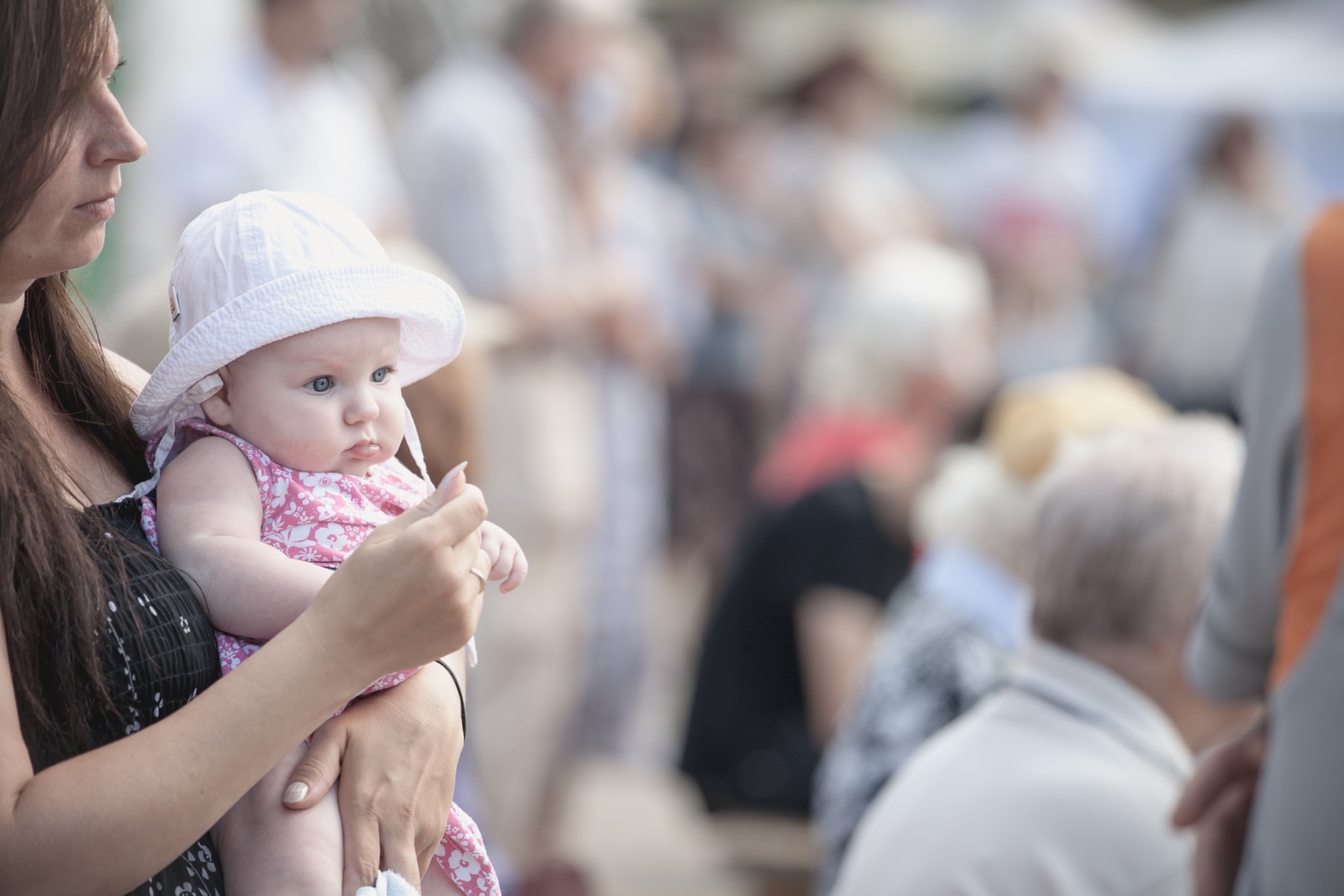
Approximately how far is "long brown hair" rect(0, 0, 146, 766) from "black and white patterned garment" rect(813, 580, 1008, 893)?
73.8 inches

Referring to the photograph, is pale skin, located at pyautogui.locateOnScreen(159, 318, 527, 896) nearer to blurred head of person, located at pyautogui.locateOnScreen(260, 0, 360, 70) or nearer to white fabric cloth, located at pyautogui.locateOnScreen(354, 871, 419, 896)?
white fabric cloth, located at pyautogui.locateOnScreen(354, 871, 419, 896)

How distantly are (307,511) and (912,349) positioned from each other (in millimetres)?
3285

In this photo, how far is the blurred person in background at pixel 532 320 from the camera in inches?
167

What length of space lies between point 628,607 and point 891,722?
2194 millimetres

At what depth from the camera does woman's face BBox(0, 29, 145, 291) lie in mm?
1306

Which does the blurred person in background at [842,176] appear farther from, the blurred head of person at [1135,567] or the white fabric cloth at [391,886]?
the white fabric cloth at [391,886]

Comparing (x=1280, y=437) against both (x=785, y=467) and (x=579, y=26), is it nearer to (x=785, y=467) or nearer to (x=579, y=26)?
(x=785, y=467)

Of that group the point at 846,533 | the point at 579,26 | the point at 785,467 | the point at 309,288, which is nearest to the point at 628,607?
the point at 785,467

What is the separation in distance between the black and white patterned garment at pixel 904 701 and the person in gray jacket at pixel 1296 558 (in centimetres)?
94

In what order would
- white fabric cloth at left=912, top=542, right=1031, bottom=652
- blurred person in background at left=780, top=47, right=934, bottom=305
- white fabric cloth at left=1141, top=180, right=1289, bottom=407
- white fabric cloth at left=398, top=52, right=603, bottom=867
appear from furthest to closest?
blurred person in background at left=780, top=47, right=934, bottom=305 < white fabric cloth at left=1141, top=180, right=1289, bottom=407 < white fabric cloth at left=398, top=52, right=603, bottom=867 < white fabric cloth at left=912, top=542, right=1031, bottom=652

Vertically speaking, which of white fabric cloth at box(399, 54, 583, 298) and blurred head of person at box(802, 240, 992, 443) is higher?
white fabric cloth at box(399, 54, 583, 298)

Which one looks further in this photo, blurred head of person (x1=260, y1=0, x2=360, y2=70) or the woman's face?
blurred head of person (x1=260, y1=0, x2=360, y2=70)

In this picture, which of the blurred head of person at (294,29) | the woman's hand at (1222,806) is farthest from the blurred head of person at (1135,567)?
the blurred head of person at (294,29)

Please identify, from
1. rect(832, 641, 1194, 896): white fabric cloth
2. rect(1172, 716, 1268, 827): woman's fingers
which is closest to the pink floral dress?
rect(832, 641, 1194, 896): white fabric cloth
